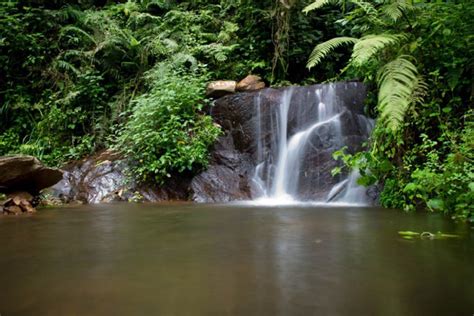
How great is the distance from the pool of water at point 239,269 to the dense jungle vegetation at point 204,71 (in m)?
1.44

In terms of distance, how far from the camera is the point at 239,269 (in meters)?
1.99

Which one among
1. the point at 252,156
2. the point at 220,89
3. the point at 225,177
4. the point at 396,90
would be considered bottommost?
the point at 225,177

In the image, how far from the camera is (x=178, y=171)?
22.6ft

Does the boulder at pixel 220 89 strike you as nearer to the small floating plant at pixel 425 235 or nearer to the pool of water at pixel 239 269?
the pool of water at pixel 239 269

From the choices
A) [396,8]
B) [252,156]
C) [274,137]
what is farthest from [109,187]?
[396,8]

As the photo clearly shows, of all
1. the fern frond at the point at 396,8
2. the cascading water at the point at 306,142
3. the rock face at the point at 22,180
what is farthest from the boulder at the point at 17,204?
the fern frond at the point at 396,8

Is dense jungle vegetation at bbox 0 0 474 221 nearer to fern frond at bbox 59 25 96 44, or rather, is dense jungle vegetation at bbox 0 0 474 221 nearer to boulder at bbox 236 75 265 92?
fern frond at bbox 59 25 96 44

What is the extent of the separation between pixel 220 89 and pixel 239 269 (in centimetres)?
622

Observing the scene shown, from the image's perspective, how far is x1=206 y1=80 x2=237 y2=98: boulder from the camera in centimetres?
788

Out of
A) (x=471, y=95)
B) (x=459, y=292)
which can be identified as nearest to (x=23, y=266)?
(x=459, y=292)

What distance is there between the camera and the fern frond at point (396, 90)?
12.6 ft

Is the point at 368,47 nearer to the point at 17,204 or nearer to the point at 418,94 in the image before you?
the point at 418,94

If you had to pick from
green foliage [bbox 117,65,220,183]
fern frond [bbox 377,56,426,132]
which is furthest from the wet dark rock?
fern frond [bbox 377,56,426,132]

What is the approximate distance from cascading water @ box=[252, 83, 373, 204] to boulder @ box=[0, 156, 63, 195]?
3.13m
